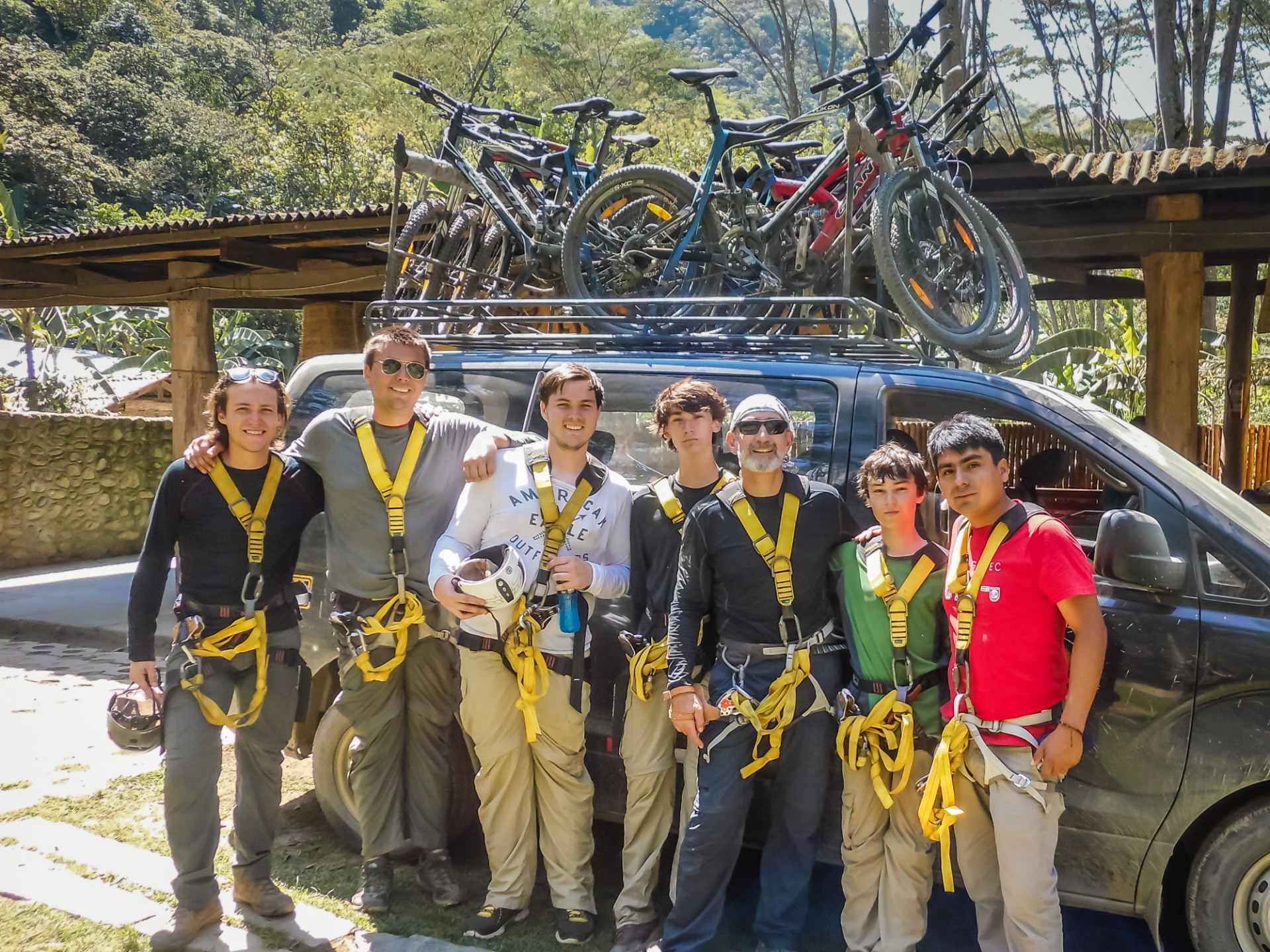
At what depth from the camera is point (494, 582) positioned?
309 centimetres

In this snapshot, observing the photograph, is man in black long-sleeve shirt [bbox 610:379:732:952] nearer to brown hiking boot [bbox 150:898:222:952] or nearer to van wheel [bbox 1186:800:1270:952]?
brown hiking boot [bbox 150:898:222:952]

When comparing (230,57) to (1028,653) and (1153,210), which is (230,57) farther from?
(1028,653)

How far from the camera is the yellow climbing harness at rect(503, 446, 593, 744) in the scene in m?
3.27

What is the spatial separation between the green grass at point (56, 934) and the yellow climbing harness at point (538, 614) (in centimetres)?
145

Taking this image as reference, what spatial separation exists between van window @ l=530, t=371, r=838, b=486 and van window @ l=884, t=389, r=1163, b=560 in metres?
0.23

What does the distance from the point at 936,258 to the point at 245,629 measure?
312cm

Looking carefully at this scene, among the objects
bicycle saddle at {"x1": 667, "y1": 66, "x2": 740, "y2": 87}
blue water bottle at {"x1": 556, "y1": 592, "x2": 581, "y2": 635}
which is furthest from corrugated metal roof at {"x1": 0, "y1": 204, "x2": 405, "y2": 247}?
blue water bottle at {"x1": 556, "y1": 592, "x2": 581, "y2": 635}

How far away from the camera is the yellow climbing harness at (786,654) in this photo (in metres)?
3.04

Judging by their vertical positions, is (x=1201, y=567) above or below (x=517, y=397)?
below

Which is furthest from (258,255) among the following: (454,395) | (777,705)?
(777,705)

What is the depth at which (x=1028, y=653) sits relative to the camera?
2781 mm

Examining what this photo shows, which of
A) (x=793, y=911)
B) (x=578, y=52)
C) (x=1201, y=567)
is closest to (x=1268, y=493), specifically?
(x=1201, y=567)

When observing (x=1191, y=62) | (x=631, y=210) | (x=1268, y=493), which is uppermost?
(x=1191, y=62)

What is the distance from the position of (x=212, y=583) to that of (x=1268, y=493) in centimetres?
803
